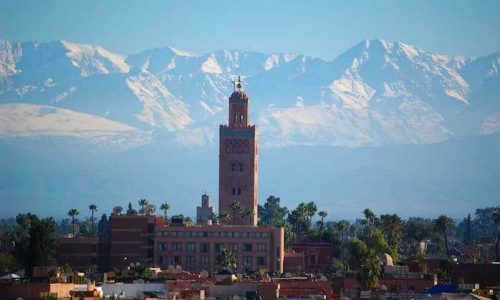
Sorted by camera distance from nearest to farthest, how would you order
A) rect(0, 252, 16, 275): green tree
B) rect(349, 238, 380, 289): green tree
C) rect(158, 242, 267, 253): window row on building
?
rect(349, 238, 380, 289): green tree < rect(0, 252, 16, 275): green tree < rect(158, 242, 267, 253): window row on building

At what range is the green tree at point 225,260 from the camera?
173500mm

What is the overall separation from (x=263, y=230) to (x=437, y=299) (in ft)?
237

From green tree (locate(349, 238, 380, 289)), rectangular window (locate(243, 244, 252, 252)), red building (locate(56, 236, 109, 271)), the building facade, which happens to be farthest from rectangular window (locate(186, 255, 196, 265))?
green tree (locate(349, 238, 380, 289))

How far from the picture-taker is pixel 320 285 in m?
131

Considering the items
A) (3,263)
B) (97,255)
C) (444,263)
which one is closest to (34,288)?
(3,263)

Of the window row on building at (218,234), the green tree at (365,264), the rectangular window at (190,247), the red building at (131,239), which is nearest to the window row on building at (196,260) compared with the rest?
the rectangular window at (190,247)

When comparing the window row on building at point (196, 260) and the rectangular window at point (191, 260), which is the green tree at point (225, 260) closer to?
the window row on building at point (196, 260)

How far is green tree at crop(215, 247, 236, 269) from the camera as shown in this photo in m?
174

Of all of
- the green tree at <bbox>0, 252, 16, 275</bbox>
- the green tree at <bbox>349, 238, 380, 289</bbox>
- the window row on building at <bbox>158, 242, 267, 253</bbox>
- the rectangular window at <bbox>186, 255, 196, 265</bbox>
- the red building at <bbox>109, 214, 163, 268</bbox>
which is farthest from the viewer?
the rectangular window at <bbox>186, 255, 196, 265</bbox>

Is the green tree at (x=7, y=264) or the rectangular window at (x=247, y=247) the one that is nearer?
the green tree at (x=7, y=264)

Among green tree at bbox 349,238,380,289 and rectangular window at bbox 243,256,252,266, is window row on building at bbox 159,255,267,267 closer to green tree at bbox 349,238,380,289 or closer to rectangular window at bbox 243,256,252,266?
rectangular window at bbox 243,256,252,266

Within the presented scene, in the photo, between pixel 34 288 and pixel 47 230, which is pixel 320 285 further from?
pixel 47 230

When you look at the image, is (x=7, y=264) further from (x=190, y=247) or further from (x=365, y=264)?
(x=365, y=264)

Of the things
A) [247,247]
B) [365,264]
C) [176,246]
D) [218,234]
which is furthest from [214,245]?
[365,264]
